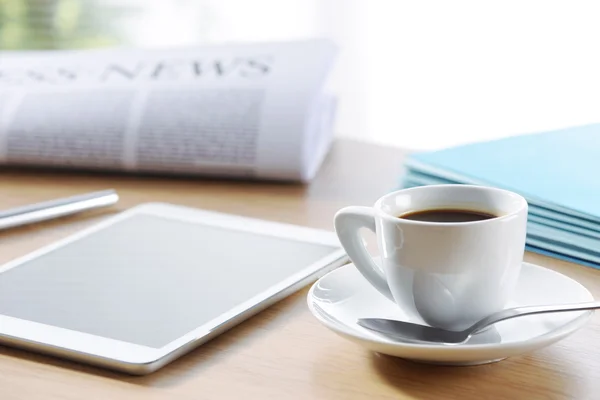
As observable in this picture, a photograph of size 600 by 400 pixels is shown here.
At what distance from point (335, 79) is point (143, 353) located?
1.48 m

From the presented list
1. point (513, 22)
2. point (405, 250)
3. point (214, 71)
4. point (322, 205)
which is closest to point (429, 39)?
point (513, 22)

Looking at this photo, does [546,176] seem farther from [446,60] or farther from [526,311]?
[446,60]

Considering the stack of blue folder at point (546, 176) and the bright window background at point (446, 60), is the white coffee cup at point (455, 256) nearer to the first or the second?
the stack of blue folder at point (546, 176)

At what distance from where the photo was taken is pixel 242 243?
699 mm

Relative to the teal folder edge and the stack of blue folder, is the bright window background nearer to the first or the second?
the stack of blue folder

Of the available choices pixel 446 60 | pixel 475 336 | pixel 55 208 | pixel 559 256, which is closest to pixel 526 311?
pixel 475 336

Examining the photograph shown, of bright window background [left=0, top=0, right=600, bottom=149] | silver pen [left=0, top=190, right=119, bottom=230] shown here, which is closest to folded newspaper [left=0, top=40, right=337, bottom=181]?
silver pen [left=0, top=190, right=119, bottom=230]

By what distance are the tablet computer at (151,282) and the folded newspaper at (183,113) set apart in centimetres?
12

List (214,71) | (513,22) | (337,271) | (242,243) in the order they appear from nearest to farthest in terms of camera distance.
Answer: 1. (337,271)
2. (242,243)
3. (214,71)
4. (513,22)

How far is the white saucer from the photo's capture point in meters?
0.45

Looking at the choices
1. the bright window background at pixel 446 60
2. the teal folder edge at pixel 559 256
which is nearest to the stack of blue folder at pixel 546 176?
the teal folder edge at pixel 559 256

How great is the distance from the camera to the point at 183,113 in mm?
906

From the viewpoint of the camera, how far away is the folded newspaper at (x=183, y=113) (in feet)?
2.88

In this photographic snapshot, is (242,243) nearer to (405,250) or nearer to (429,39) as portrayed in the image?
(405,250)
